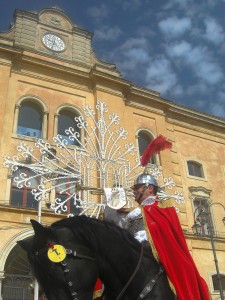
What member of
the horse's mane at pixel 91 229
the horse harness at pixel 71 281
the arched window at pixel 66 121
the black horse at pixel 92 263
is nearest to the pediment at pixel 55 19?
the arched window at pixel 66 121

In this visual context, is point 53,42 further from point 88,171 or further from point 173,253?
point 173,253

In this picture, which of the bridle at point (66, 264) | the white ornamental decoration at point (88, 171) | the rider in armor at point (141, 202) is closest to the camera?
the bridle at point (66, 264)

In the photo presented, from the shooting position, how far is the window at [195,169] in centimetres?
2102

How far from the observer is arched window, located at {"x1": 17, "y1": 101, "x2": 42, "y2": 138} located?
55.3 feet

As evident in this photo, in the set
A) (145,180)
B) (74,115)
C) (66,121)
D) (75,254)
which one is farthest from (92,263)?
(74,115)

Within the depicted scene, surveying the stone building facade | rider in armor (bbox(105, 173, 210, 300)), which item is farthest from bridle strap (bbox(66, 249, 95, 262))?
the stone building facade

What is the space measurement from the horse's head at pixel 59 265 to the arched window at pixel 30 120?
561 inches

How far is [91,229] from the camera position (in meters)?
3.09

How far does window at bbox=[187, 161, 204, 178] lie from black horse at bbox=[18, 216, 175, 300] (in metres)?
18.1

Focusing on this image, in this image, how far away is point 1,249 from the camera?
1335 centimetres

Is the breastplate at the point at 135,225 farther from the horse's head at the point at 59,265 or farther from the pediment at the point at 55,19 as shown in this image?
the pediment at the point at 55,19

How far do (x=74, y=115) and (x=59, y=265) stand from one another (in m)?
16.0

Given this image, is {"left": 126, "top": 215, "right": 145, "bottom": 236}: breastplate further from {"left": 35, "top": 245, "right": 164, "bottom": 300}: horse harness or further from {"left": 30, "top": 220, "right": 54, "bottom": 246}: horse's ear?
{"left": 30, "top": 220, "right": 54, "bottom": 246}: horse's ear

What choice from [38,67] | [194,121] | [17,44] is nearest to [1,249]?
[38,67]
